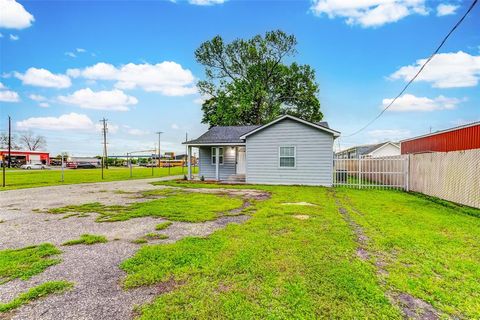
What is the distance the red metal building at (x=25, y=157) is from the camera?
56656 millimetres

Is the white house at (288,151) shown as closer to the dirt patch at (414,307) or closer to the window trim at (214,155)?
the window trim at (214,155)

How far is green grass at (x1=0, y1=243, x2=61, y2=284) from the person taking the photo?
11.2 feet

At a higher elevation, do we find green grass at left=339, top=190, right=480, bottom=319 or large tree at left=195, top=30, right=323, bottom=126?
large tree at left=195, top=30, right=323, bottom=126

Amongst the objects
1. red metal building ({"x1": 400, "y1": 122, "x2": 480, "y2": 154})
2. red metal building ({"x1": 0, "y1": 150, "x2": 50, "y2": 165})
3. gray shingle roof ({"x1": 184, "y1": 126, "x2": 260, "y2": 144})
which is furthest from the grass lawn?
red metal building ({"x1": 0, "y1": 150, "x2": 50, "y2": 165})

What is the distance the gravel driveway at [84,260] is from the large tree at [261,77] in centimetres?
2549

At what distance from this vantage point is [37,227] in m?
6.02

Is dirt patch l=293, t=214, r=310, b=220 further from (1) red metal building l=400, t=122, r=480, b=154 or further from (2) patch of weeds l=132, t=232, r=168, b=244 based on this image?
(1) red metal building l=400, t=122, r=480, b=154

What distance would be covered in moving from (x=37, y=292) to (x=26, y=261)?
4.27 feet

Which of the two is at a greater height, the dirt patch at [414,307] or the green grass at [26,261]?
the green grass at [26,261]

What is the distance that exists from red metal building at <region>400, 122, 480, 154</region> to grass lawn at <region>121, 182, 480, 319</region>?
532 cm

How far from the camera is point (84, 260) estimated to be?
13.0ft

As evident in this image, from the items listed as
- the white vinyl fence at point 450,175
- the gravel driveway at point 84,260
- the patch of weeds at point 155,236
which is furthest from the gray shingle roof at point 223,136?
the patch of weeds at point 155,236

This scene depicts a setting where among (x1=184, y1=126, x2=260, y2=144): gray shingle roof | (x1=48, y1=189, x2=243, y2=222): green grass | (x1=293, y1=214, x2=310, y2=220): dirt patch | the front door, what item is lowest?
(x1=48, y1=189, x2=243, y2=222): green grass

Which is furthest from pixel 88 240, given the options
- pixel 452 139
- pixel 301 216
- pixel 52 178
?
pixel 52 178
